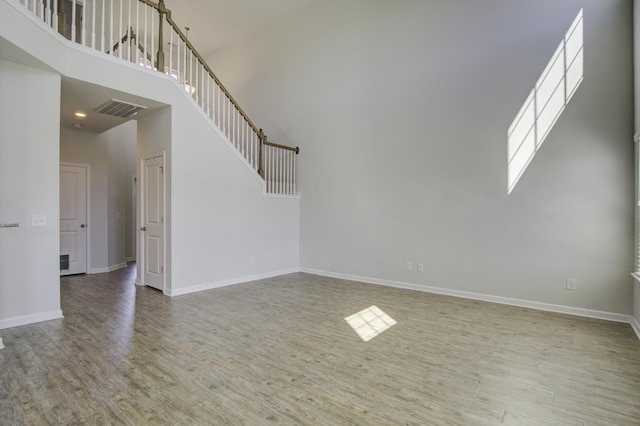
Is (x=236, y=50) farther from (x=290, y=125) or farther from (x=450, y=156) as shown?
(x=450, y=156)

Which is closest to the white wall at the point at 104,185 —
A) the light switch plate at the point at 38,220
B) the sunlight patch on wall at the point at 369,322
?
the light switch plate at the point at 38,220

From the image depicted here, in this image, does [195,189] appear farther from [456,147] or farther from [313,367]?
[456,147]

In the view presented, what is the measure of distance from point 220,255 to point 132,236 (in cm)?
409

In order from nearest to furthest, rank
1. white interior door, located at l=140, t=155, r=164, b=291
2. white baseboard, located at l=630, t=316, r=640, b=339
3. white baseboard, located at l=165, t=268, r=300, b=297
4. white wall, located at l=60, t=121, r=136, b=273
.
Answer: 1. white baseboard, located at l=630, t=316, r=640, b=339
2. white baseboard, located at l=165, t=268, r=300, b=297
3. white interior door, located at l=140, t=155, r=164, b=291
4. white wall, located at l=60, t=121, r=136, b=273

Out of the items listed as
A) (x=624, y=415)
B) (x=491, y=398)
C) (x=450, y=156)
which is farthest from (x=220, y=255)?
(x=624, y=415)

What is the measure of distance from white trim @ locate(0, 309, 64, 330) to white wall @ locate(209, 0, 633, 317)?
12.9ft

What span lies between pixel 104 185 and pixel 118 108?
253 centimetres

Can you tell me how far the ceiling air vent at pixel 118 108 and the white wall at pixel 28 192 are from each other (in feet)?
2.95

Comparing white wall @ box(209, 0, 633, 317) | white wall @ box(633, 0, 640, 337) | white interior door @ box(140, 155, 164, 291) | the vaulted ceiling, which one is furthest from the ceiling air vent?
white wall @ box(633, 0, 640, 337)

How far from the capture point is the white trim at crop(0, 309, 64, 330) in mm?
3426

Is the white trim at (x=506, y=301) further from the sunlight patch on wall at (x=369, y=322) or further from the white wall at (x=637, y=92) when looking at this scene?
the sunlight patch on wall at (x=369, y=322)

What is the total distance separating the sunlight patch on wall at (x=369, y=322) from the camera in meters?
3.34

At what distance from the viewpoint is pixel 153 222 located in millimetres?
5195

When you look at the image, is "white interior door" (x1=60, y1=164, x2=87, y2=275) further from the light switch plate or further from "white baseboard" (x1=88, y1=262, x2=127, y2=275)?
the light switch plate
